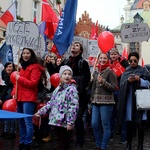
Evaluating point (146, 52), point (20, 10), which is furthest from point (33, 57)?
point (146, 52)

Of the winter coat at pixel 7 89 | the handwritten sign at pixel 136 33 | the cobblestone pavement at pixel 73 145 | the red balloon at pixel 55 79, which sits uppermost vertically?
the handwritten sign at pixel 136 33

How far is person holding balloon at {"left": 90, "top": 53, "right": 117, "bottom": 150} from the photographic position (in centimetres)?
576

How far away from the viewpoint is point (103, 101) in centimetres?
581

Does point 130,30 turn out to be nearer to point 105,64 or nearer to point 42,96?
point 105,64

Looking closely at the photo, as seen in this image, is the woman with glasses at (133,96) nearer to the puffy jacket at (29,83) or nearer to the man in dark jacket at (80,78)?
the man in dark jacket at (80,78)

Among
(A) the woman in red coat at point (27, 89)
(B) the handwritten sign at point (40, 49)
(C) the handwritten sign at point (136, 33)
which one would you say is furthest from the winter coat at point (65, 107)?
(C) the handwritten sign at point (136, 33)

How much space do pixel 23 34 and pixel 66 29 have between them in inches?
65.1

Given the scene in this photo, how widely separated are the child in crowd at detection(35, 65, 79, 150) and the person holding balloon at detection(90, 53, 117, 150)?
101cm

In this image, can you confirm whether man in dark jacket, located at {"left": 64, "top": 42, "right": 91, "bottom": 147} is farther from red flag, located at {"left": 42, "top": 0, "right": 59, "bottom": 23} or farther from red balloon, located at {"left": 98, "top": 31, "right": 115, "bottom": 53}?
red flag, located at {"left": 42, "top": 0, "right": 59, "bottom": 23}

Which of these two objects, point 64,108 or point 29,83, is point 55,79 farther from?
point 64,108

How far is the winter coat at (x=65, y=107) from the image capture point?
4.73 metres

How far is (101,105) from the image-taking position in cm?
582

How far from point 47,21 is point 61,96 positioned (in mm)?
6235

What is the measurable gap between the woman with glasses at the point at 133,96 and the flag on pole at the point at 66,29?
7.31 ft
